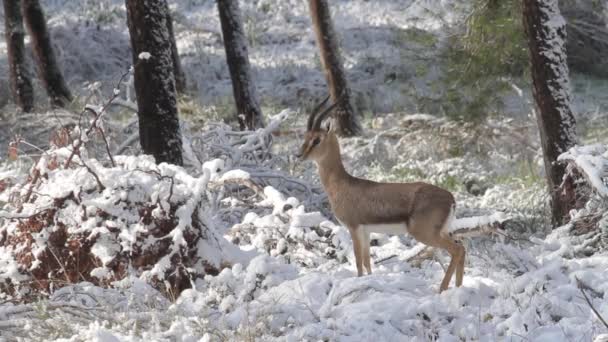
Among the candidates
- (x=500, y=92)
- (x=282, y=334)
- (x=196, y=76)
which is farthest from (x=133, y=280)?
(x=196, y=76)

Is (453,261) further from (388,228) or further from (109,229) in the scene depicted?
(109,229)

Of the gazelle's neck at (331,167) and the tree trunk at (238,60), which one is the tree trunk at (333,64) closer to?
the tree trunk at (238,60)

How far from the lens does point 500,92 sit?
45.6 feet

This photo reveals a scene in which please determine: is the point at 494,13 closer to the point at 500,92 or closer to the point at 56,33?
the point at 500,92

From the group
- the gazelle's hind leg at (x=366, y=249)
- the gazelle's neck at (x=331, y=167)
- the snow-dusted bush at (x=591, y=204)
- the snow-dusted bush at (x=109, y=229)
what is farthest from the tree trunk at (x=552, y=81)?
the snow-dusted bush at (x=109, y=229)

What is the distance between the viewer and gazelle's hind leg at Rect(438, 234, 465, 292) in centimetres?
567

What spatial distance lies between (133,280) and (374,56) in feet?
57.8

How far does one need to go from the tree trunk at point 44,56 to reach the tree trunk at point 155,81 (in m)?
8.56

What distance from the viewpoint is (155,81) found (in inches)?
360

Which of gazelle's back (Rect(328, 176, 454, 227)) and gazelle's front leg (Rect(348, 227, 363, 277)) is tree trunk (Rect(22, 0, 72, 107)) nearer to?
gazelle's back (Rect(328, 176, 454, 227))

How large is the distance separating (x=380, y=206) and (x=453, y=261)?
678mm

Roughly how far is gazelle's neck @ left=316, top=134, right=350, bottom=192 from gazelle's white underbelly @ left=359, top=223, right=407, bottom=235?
0.52m

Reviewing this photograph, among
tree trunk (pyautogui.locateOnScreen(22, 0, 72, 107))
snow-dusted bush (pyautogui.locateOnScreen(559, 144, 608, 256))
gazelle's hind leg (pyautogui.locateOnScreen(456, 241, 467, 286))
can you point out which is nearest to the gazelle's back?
gazelle's hind leg (pyautogui.locateOnScreen(456, 241, 467, 286))

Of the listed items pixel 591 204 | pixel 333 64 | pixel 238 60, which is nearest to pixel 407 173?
pixel 333 64
